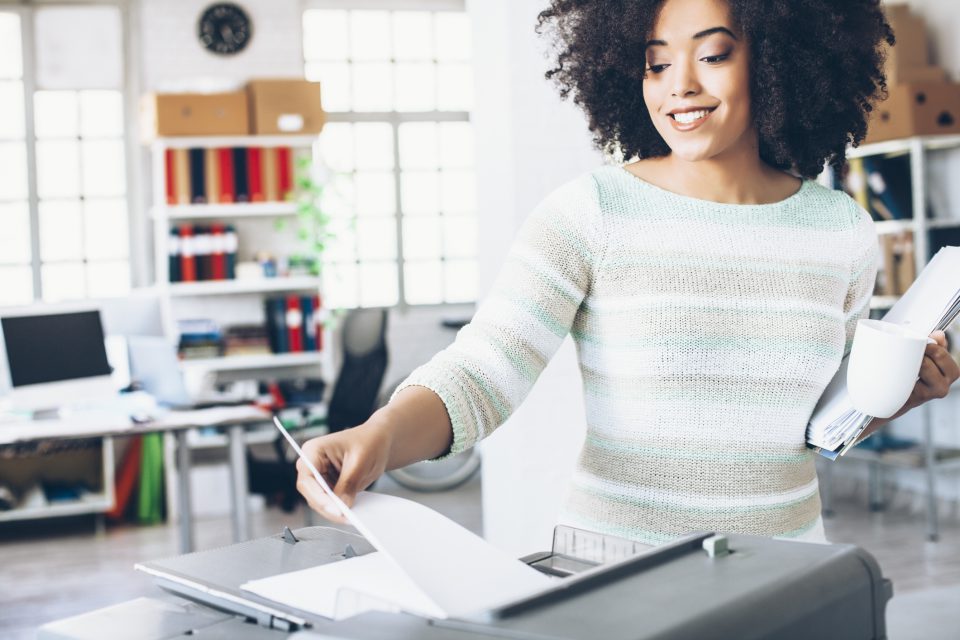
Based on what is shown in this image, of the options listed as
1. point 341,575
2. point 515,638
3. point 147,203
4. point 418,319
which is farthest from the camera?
point 418,319

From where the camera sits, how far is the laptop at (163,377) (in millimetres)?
4609

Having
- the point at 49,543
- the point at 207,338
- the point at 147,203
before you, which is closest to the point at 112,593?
the point at 49,543

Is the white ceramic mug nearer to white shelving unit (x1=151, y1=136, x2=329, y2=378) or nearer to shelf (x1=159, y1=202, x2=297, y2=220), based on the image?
white shelving unit (x1=151, y1=136, x2=329, y2=378)

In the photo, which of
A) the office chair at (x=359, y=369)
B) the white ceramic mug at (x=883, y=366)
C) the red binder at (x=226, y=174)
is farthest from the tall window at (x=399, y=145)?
the white ceramic mug at (x=883, y=366)

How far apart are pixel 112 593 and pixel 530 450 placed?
2.30m

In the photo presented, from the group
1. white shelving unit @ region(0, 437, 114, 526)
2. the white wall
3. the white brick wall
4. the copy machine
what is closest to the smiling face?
the copy machine

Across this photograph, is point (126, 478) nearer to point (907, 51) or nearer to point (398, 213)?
point (398, 213)

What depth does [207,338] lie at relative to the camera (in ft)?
19.1

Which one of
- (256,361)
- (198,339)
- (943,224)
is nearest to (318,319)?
(256,361)

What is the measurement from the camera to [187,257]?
19.2 ft

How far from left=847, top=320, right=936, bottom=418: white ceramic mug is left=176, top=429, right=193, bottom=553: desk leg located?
3225 mm

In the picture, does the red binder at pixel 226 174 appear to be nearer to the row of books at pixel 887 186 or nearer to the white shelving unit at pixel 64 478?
the white shelving unit at pixel 64 478

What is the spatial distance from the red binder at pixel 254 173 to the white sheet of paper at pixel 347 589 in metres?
5.31

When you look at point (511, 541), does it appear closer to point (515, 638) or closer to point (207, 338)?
Result: point (515, 638)
